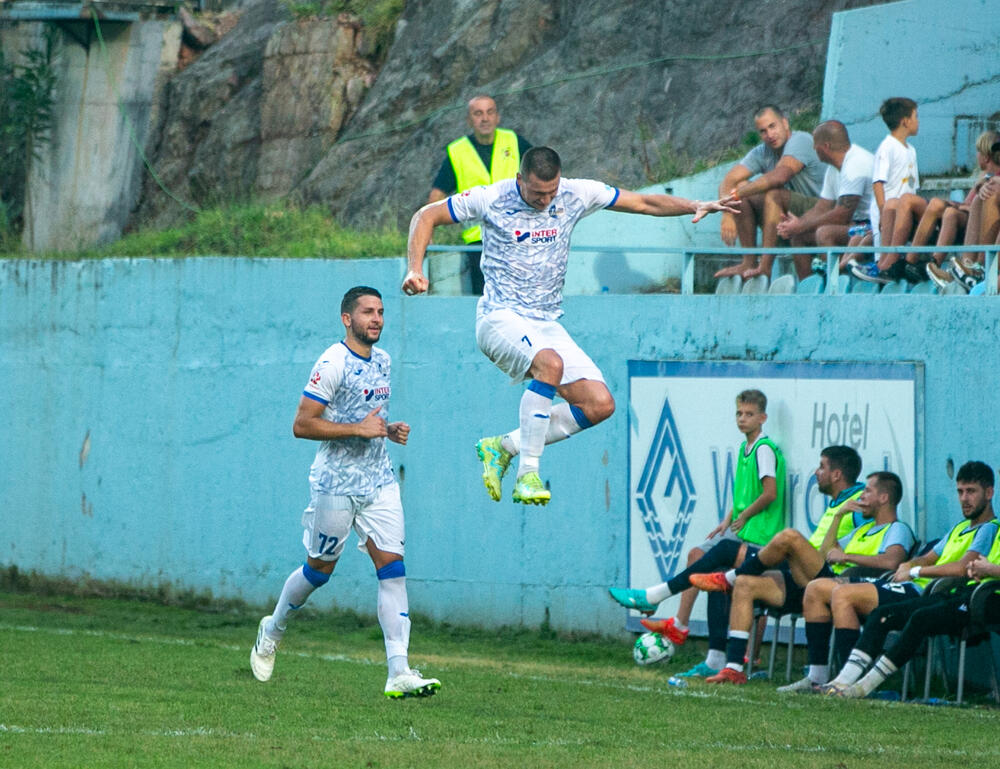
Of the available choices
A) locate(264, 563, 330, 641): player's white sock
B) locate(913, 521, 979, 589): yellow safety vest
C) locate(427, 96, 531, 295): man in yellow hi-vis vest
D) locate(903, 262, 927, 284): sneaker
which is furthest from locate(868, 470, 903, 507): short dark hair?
locate(427, 96, 531, 295): man in yellow hi-vis vest

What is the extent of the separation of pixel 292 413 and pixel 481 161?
3.33 m

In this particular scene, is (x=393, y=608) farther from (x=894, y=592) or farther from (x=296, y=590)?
(x=894, y=592)

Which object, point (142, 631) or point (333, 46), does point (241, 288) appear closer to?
point (142, 631)

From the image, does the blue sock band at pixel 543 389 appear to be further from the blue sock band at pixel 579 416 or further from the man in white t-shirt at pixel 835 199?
the man in white t-shirt at pixel 835 199

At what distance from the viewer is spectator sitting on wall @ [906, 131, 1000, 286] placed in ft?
42.8

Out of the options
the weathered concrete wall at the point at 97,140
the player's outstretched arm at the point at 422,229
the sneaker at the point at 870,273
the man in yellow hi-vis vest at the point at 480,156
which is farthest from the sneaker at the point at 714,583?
the weathered concrete wall at the point at 97,140

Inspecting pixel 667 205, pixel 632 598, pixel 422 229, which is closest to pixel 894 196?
pixel 632 598

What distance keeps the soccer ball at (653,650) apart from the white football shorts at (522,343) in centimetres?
354

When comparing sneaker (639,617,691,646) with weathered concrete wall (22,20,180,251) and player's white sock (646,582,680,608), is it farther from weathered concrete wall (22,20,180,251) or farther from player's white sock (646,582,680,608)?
weathered concrete wall (22,20,180,251)

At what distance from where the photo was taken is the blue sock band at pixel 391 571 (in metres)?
10.5

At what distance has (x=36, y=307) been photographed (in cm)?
1881

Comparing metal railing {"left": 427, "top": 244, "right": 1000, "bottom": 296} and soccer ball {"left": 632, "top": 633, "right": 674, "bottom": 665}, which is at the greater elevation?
metal railing {"left": 427, "top": 244, "right": 1000, "bottom": 296}

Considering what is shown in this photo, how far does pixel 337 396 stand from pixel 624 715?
102 inches

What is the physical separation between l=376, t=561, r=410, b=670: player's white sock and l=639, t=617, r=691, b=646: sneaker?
3414mm
